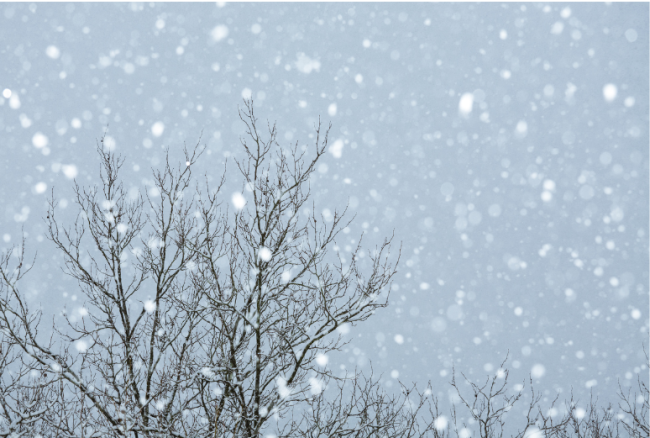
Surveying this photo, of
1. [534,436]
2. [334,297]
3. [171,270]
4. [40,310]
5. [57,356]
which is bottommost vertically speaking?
[534,436]

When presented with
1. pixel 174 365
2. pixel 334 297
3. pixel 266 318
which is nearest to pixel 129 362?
pixel 174 365

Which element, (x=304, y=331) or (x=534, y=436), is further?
(x=534, y=436)

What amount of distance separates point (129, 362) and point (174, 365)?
97 cm

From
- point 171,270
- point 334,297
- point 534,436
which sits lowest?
point 534,436

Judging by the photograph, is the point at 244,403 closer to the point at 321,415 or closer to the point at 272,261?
the point at 321,415

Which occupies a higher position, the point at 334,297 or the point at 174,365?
the point at 334,297

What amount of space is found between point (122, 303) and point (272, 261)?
298 centimetres

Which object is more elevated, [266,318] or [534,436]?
[266,318]

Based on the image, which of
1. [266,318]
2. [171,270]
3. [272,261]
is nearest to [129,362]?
[171,270]

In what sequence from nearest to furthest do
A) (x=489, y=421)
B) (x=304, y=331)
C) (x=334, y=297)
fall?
(x=334, y=297), (x=304, y=331), (x=489, y=421)

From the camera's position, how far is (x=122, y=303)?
770 centimetres

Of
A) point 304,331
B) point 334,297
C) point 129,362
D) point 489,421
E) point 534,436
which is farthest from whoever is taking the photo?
point 489,421

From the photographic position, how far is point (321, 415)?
24.6 ft

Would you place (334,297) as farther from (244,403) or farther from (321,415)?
(321,415)
